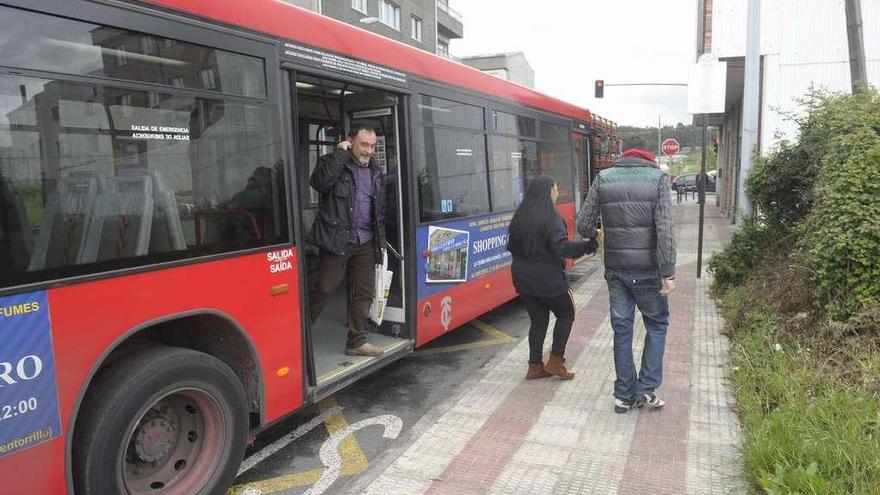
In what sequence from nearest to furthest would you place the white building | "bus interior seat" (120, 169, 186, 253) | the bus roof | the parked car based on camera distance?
"bus interior seat" (120, 169, 186, 253) < the bus roof < the white building < the parked car

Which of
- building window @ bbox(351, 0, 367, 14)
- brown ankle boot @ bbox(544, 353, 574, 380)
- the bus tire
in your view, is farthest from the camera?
building window @ bbox(351, 0, 367, 14)

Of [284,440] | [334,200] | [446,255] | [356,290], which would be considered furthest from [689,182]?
[284,440]

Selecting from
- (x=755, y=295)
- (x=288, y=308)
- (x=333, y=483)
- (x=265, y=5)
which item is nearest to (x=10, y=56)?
(x=265, y=5)

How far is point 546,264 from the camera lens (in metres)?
4.93

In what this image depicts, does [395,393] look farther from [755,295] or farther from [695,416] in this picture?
[755,295]

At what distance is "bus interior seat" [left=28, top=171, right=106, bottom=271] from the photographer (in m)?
2.51

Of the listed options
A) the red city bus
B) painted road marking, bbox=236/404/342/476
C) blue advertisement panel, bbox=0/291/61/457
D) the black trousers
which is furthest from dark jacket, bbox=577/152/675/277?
blue advertisement panel, bbox=0/291/61/457

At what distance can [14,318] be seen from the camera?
2375 mm

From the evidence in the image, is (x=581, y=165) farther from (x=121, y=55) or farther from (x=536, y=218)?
(x=121, y=55)

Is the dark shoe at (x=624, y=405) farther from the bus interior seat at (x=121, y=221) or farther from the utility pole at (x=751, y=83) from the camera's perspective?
the utility pole at (x=751, y=83)

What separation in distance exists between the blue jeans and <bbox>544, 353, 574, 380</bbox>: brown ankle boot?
706 millimetres

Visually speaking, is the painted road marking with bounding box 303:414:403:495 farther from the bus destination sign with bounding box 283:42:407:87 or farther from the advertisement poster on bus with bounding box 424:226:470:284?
the bus destination sign with bounding box 283:42:407:87

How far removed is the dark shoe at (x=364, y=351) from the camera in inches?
189

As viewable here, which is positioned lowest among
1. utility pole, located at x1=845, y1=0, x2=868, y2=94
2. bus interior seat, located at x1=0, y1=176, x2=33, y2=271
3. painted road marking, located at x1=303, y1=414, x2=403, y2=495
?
painted road marking, located at x1=303, y1=414, x2=403, y2=495
